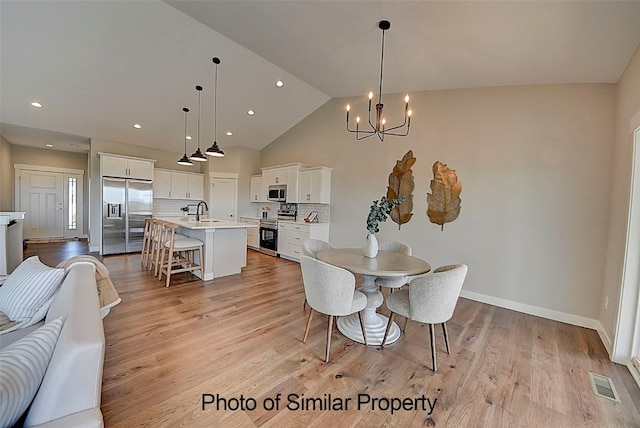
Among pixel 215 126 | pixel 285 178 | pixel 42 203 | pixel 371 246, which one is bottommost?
pixel 371 246

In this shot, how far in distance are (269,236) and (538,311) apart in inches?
199

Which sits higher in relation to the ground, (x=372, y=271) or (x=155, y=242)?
(x=372, y=271)

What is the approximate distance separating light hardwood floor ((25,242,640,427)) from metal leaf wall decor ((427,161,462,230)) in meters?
1.40

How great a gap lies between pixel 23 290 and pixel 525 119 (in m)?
5.08

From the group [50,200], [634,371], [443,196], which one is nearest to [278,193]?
[443,196]

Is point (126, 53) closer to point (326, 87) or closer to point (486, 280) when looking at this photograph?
point (326, 87)

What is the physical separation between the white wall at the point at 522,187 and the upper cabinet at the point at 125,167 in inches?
213

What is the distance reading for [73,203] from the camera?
7973mm

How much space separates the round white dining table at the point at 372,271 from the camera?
2312mm

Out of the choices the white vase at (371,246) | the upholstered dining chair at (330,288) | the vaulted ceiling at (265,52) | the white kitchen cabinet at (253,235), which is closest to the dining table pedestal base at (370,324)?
the white vase at (371,246)

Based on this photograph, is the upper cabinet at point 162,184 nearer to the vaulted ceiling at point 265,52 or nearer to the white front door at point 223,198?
the white front door at point 223,198

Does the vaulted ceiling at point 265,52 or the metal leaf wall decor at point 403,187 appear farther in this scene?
the metal leaf wall decor at point 403,187

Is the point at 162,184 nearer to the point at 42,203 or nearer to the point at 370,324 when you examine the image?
the point at 42,203

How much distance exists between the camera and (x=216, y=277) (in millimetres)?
4246
